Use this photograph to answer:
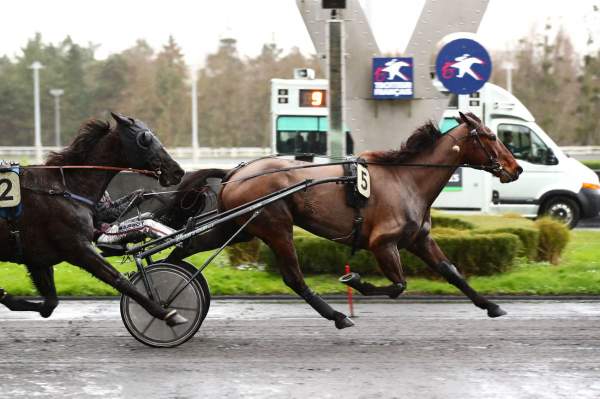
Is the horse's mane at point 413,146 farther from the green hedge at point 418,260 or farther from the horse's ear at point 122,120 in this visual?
the green hedge at point 418,260

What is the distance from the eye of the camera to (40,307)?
754cm

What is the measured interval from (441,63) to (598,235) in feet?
21.3

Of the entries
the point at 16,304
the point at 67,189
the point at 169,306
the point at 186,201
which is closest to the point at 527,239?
the point at 186,201

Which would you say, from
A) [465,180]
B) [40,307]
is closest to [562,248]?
[465,180]

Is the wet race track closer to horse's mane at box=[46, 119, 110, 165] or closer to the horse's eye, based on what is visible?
horse's mane at box=[46, 119, 110, 165]

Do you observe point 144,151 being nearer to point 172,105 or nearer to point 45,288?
point 45,288

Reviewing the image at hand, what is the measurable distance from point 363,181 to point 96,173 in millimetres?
2187

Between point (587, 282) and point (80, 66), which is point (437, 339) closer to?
point (587, 282)

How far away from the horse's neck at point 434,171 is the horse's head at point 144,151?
7.05 ft

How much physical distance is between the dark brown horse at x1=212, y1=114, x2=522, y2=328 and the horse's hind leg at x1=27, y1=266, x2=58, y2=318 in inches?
63.1

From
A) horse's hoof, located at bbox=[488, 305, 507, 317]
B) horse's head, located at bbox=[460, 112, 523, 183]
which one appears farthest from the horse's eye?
horse's hoof, located at bbox=[488, 305, 507, 317]

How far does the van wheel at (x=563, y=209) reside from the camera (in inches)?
739

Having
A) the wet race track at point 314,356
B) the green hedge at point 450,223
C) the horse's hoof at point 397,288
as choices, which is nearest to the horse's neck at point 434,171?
the horse's hoof at point 397,288

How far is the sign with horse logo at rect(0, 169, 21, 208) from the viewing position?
274 inches
